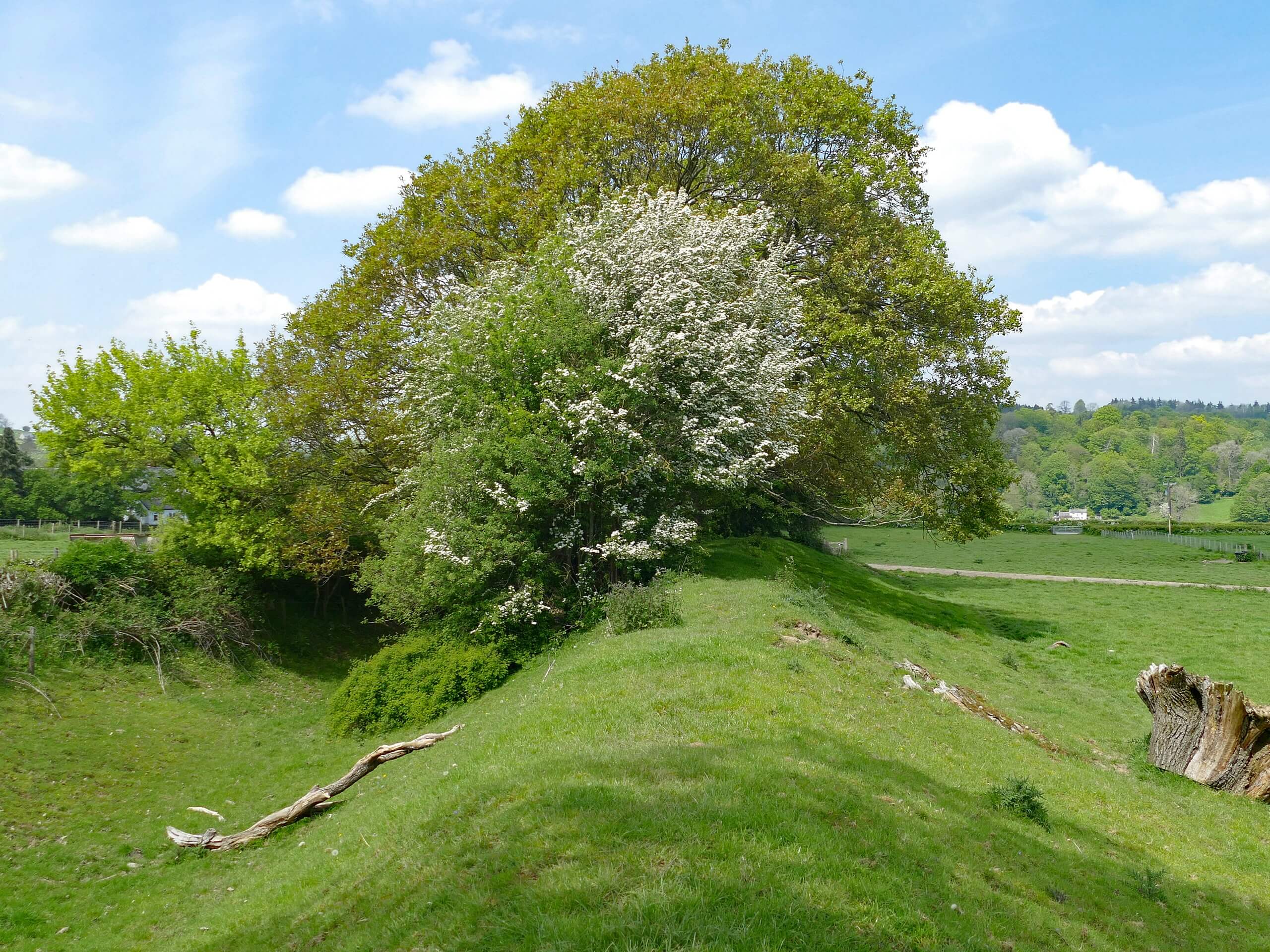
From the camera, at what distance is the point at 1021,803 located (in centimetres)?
1116

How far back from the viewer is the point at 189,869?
14.6m

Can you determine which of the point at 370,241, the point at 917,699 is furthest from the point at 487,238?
the point at 917,699

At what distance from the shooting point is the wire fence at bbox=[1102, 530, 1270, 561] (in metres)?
71.6

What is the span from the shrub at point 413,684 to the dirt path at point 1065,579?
135 ft

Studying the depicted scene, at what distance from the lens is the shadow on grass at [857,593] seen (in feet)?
99.3

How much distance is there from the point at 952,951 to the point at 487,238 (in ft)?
102

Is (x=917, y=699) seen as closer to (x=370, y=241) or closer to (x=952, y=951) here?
(x=952, y=951)

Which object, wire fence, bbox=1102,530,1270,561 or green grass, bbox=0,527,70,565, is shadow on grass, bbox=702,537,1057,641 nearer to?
green grass, bbox=0,527,70,565

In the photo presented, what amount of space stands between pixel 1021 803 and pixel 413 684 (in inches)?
635

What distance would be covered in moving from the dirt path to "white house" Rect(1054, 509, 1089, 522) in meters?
89.1

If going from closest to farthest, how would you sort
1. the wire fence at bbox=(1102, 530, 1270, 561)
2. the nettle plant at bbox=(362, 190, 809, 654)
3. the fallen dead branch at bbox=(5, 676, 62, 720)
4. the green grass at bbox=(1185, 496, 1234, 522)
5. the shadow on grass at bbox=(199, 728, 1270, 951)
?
Result: 1. the shadow on grass at bbox=(199, 728, 1270, 951)
2. the fallen dead branch at bbox=(5, 676, 62, 720)
3. the nettle plant at bbox=(362, 190, 809, 654)
4. the wire fence at bbox=(1102, 530, 1270, 561)
5. the green grass at bbox=(1185, 496, 1234, 522)

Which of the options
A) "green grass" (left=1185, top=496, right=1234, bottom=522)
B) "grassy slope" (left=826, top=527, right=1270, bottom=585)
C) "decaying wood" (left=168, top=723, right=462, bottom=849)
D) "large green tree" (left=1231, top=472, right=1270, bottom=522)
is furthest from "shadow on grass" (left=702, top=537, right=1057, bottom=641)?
"green grass" (left=1185, top=496, right=1234, bottom=522)

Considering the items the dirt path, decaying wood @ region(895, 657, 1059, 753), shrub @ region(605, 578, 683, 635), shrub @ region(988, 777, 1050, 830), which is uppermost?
shrub @ region(605, 578, 683, 635)

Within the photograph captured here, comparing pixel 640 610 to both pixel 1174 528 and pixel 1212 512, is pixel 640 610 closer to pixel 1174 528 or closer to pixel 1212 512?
pixel 1174 528
